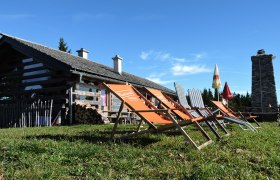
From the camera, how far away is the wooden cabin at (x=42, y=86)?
13805 millimetres

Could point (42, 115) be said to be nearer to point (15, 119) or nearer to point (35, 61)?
point (15, 119)

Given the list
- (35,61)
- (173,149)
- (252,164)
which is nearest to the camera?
(252,164)

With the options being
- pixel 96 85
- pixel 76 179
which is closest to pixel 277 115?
pixel 96 85

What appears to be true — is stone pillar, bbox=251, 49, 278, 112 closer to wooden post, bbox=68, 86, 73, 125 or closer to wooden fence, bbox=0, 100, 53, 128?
wooden post, bbox=68, 86, 73, 125

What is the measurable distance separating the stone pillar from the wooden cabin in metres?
9.35

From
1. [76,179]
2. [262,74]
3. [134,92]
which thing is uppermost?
[262,74]

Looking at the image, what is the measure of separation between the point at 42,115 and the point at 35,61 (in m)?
Answer: 4.31

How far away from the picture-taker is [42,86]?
53.5ft

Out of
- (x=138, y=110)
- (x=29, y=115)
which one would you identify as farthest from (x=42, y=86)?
A: (x=138, y=110)

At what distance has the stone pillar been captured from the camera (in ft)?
68.0

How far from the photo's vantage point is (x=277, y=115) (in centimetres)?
1900

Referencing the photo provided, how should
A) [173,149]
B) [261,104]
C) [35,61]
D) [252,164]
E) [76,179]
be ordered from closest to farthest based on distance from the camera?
1. [76,179]
2. [252,164]
3. [173,149]
4. [35,61]
5. [261,104]

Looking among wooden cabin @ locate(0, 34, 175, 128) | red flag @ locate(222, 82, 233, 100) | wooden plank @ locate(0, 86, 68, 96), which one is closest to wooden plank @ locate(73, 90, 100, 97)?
wooden cabin @ locate(0, 34, 175, 128)

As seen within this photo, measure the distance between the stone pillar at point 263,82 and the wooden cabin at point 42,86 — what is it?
935 cm
